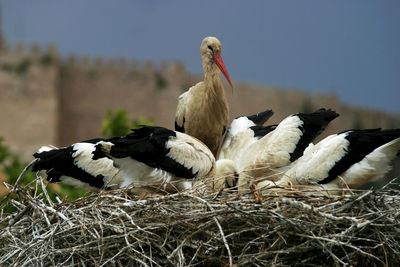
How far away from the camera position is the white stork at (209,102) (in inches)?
172

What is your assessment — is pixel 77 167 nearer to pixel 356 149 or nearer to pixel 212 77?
pixel 212 77

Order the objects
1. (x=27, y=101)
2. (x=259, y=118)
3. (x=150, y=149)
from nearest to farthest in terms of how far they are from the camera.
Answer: (x=150, y=149) → (x=259, y=118) → (x=27, y=101)

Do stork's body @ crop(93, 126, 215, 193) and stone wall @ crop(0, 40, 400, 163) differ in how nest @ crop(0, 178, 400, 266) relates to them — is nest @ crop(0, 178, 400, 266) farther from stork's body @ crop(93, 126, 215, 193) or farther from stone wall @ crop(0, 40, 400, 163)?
stone wall @ crop(0, 40, 400, 163)

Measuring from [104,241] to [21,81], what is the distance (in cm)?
2260

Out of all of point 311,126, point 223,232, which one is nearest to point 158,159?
point 223,232

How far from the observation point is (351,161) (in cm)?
367

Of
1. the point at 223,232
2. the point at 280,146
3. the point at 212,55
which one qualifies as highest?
the point at 212,55

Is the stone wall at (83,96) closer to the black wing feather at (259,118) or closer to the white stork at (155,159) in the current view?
the black wing feather at (259,118)

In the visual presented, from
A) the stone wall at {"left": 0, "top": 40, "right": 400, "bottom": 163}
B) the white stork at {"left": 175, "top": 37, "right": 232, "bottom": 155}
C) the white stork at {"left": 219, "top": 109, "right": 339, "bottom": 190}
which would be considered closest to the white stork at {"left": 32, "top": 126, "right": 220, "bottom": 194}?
the white stork at {"left": 219, "top": 109, "right": 339, "bottom": 190}

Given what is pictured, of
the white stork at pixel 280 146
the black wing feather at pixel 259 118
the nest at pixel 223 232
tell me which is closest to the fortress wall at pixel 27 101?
the black wing feather at pixel 259 118

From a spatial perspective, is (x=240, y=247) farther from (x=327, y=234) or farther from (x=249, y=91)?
(x=249, y=91)

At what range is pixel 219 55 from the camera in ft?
14.4

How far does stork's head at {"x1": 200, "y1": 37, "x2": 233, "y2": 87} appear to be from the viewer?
171 inches

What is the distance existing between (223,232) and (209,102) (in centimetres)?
159
